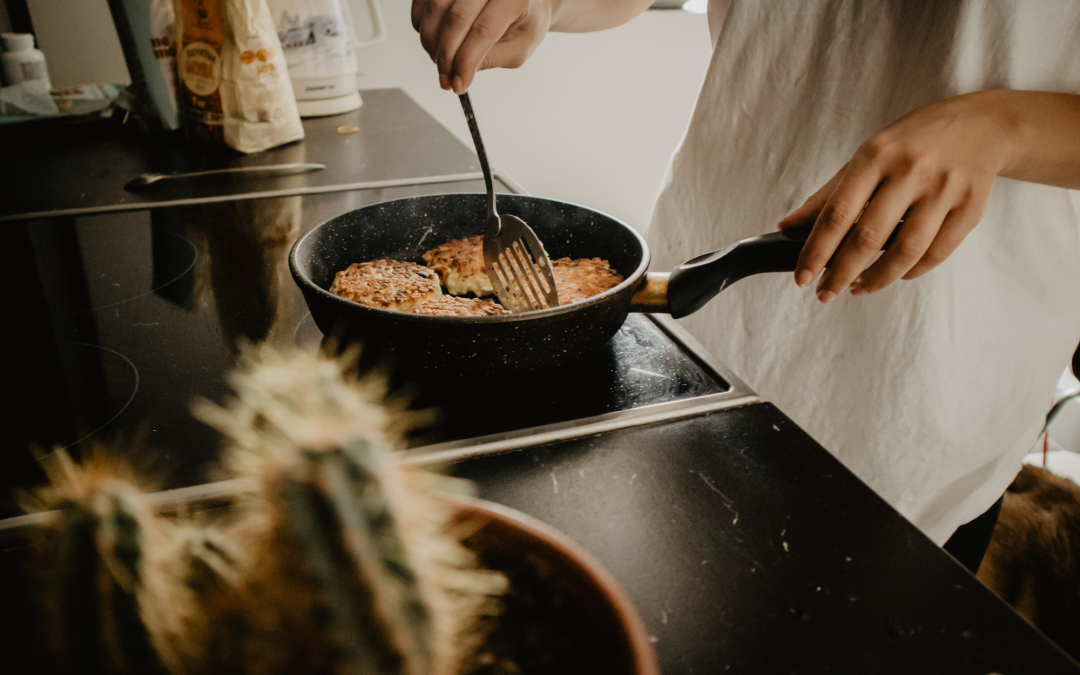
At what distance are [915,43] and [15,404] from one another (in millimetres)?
1168

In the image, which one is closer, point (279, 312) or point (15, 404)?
point (15, 404)

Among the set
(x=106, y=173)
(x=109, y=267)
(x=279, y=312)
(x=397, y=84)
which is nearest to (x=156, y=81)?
(x=106, y=173)

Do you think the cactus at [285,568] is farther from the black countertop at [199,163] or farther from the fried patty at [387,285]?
the black countertop at [199,163]

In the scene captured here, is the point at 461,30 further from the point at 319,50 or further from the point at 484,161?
the point at 319,50

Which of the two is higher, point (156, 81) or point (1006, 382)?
point (156, 81)

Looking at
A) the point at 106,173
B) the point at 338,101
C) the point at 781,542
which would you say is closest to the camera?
the point at 781,542

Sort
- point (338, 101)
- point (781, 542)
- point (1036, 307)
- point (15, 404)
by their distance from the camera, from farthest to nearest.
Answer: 1. point (338, 101)
2. point (1036, 307)
3. point (15, 404)
4. point (781, 542)

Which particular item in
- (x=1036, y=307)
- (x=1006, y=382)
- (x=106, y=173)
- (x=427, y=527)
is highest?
(x=427, y=527)

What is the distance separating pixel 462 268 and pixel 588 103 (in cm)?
282

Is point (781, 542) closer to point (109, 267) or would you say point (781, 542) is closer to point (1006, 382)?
point (1006, 382)

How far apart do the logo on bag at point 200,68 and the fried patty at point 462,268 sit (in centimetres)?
81

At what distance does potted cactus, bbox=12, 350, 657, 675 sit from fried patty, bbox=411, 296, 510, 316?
0.52m

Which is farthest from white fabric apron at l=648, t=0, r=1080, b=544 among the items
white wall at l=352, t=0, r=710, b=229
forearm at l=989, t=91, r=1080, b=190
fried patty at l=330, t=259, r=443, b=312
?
white wall at l=352, t=0, r=710, b=229

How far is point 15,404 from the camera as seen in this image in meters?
0.62
